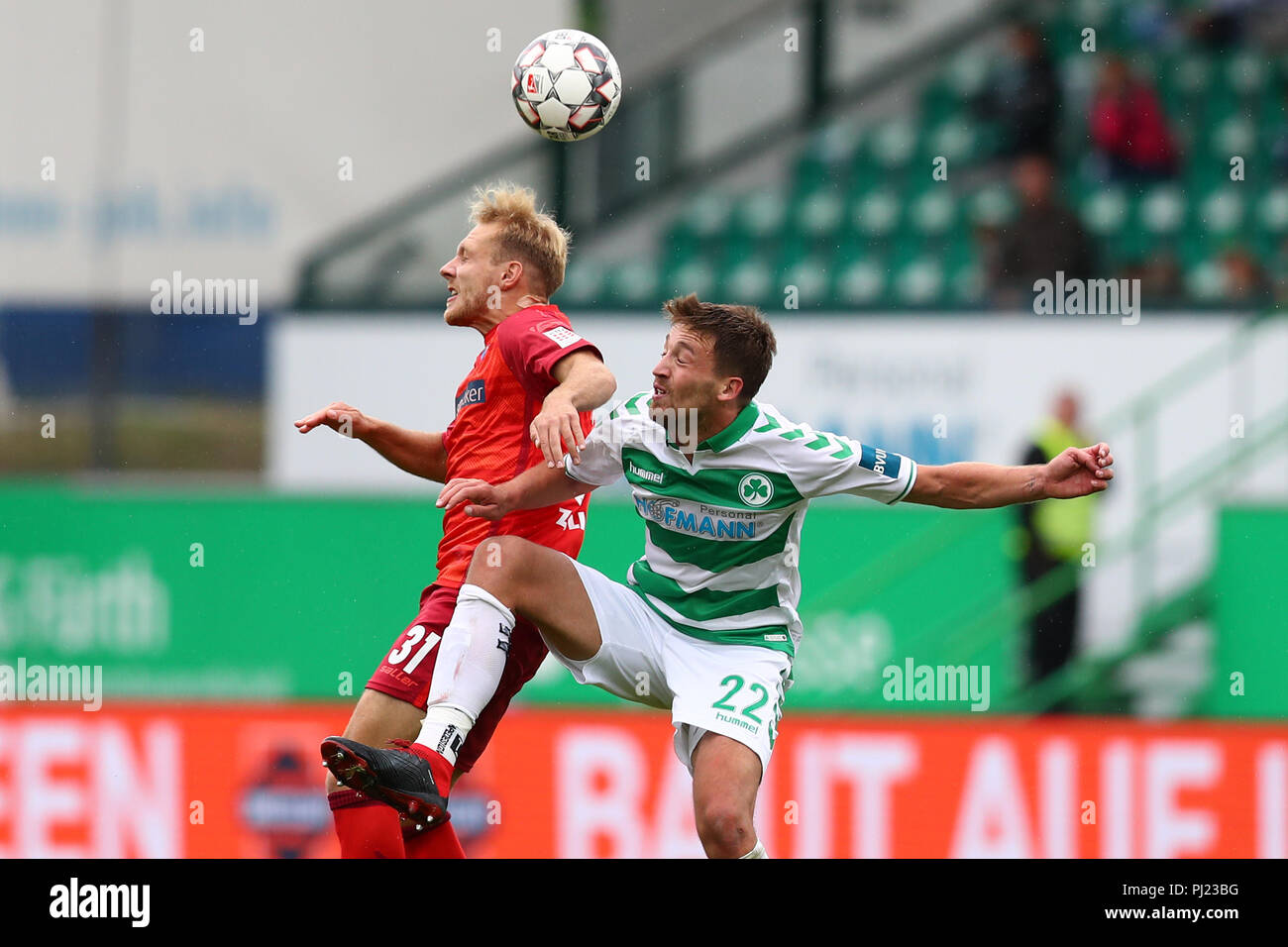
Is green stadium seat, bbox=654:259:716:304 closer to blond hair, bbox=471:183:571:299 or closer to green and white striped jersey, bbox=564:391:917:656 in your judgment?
blond hair, bbox=471:183:571:299

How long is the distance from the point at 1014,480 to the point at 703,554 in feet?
3.05

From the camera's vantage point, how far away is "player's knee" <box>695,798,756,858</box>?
4684 mm

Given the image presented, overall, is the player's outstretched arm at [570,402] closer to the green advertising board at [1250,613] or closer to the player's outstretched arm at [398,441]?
the player's outstretched arm at [398,441]

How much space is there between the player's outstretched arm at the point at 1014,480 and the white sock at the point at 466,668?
1.26 m

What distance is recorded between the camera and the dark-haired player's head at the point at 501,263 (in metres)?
5.09

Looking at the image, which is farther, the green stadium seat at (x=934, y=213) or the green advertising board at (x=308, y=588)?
the green stadium seat at (x=934, y=213)

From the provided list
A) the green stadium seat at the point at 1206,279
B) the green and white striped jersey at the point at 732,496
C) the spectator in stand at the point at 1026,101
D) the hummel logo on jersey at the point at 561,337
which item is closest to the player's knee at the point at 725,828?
the green and white striped jersey at the point at 732,496

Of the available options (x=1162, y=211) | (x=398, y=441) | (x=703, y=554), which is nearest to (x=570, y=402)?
(x=703, y=554)

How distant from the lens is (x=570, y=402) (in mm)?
4469

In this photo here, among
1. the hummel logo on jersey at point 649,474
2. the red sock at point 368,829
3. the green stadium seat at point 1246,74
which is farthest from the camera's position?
the green stadium seat at point 1246,74

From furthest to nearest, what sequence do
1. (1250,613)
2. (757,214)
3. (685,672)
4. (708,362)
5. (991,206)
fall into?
(757,214), (991,206), (1250,613), (685,672), (708,362)

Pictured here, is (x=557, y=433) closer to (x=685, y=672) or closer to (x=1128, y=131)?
(x=685, y=672)

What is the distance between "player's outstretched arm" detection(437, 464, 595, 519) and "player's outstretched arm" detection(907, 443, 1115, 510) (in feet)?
3.29
